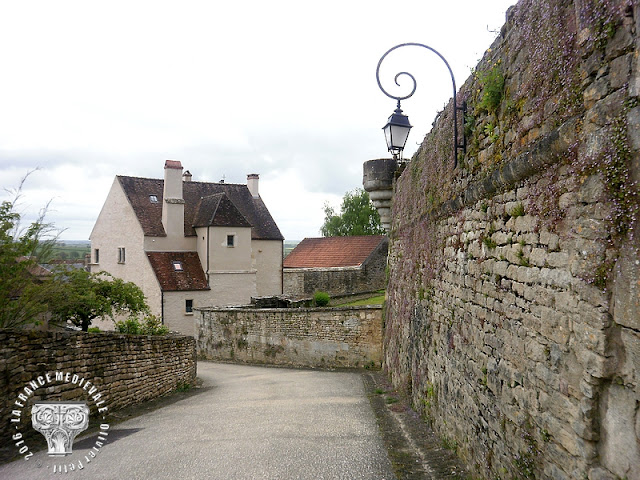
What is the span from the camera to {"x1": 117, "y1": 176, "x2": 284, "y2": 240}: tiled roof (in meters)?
26.6

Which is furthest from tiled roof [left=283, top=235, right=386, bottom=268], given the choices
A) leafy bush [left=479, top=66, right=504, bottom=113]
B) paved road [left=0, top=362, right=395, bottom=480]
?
leafy bush [left=479, top=66, right=504, bottom=113]

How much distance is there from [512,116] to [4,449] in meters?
7.63

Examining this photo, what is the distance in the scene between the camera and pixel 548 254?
11.5 feet

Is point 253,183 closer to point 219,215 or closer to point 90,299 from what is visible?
point 219,215

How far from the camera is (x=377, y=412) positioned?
8.67m

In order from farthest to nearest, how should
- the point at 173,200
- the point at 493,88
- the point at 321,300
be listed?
the point at 173,200 < the point at 321,300 < the point at 493,88

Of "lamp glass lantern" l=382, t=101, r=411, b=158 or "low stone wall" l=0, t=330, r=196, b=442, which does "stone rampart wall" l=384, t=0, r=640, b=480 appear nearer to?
"lamp glass lantern" l=382, t=101, r=411, b=158

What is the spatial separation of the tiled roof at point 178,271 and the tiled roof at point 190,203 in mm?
1338

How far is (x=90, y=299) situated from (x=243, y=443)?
995 cm

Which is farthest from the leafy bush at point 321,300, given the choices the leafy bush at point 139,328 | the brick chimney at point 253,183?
the brick chimney at point 253,183

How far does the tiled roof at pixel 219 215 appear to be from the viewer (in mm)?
26469

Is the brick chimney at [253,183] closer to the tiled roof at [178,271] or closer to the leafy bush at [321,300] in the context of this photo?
the tiled roof at [178,271]

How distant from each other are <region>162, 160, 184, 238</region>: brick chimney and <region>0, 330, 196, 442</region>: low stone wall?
15.6 m

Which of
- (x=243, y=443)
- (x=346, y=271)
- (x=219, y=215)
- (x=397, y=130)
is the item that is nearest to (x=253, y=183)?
(x=219, y=215)
